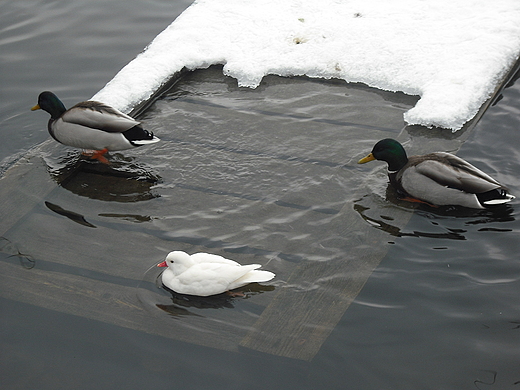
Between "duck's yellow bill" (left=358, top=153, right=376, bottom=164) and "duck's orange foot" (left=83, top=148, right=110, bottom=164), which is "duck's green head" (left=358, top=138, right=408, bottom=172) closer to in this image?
"duck's yellow bill" (left=358, top=153, right=376, bottom=164)

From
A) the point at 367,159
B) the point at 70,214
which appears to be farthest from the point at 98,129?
the point at 367,159

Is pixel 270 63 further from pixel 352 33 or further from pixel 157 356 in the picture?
pixel 157 356

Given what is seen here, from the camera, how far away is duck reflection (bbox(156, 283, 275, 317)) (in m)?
3.54

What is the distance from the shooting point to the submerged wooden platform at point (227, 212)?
11.5ft

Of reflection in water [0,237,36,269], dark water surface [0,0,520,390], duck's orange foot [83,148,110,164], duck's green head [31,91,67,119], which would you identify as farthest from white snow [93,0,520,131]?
reflection in water [0,237,36,269]

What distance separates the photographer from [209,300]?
11.8 feet

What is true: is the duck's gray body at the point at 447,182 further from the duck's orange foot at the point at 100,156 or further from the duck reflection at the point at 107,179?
the duck's orange foot at the point at 100,156

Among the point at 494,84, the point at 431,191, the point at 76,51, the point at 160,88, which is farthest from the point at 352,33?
the point at 76,51

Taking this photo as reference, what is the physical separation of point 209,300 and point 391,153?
5.78 ft

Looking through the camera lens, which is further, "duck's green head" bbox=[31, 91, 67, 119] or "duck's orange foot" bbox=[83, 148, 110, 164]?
"duck's green head" bbox=[31, 91, 67, 119]

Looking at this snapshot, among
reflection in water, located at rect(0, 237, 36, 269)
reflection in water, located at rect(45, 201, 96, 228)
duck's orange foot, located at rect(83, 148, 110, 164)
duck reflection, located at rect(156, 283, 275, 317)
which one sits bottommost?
duck reflection, located at rect(156, 283, 275, 317)

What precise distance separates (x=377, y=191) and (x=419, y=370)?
1610mm

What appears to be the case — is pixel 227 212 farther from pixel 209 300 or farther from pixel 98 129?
pixel 98 129

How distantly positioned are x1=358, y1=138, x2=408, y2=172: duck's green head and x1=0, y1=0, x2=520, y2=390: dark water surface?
0.19m
